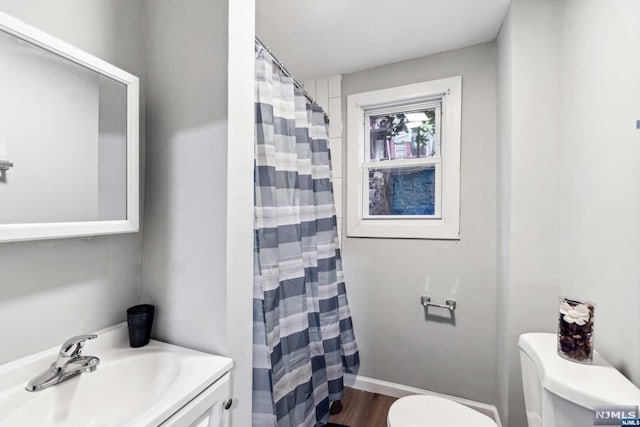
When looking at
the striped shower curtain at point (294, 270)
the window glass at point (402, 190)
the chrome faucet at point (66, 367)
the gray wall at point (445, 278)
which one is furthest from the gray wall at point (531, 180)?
the chrome faucet at point (66, 367)

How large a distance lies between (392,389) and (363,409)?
0.83 feet

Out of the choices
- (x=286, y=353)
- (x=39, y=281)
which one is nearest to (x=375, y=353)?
(x=286, y=353)

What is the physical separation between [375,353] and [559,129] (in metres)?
1.74

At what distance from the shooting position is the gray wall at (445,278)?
1.72m

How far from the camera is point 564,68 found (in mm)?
1268

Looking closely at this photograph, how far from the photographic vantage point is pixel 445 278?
1817 millimetres

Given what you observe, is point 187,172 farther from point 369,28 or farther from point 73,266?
point 369,28

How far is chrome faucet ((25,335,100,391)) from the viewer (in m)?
0.71

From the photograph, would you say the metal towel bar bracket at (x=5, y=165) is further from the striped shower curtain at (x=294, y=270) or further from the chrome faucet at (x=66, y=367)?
the striped shower curtain at (x=294, y=270)

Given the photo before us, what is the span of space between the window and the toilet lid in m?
Answer: 0.95

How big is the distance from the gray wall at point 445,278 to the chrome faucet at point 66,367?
1.59 metres

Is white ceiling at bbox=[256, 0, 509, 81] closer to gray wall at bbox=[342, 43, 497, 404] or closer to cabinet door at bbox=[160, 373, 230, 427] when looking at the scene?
gray wall at bbox=[342, 43, 497, 404]

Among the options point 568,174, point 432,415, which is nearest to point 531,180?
point 568,174

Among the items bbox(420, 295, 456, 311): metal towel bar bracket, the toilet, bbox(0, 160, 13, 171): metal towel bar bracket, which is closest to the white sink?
bbox(0, 160, 13, 171): metal towel bar bracket
